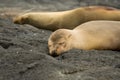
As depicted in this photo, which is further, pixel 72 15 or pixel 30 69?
pixel 72 15

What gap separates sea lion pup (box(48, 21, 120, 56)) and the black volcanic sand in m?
0.14

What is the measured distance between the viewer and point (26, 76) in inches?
135

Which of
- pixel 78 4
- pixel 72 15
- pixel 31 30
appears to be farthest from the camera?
pixel 78 4

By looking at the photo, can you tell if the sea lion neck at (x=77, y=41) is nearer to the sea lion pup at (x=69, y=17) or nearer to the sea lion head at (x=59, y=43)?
the sea lion head at (x=59, y=43)

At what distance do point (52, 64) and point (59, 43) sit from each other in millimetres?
923

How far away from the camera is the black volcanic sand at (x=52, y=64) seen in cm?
348

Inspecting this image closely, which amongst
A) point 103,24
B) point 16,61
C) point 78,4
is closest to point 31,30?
point 103,24

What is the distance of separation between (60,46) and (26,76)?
3.89 ft

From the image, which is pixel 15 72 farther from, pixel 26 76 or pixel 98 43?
pixel 98 43

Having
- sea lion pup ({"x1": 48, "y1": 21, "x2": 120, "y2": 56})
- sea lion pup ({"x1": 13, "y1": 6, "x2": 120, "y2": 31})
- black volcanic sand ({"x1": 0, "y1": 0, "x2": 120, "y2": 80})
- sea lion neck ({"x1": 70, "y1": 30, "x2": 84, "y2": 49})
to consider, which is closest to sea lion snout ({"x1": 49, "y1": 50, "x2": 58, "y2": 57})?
sea lion pup ({"x1": 48, "y1": 21, "x2": 120, "y2": 56})

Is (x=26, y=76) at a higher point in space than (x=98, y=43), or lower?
higher

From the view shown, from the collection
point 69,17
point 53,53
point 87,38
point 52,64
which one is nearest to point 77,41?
point 87,38

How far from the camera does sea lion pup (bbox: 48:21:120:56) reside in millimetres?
4613

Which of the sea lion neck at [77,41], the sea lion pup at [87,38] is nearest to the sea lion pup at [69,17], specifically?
the sea lion pup at [87,38]
